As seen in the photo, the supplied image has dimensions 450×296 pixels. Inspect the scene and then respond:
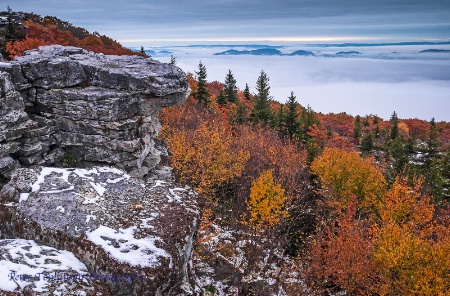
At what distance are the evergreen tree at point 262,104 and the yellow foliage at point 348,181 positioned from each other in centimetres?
1672

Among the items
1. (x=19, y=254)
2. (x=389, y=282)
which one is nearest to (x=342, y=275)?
(x=389, y=282)

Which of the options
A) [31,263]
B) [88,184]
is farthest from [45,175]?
[31,263]

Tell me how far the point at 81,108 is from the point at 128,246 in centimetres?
1140

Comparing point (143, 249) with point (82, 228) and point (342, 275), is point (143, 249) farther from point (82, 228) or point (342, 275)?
point (342, 275)

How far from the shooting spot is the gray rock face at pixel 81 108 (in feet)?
65.3

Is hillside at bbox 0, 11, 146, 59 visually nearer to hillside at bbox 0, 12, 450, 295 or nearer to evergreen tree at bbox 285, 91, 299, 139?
hillside at bbox 0, 12, 450, 295

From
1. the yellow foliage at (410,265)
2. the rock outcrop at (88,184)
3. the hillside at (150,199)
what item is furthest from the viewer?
the yellow foliage at (410,265)

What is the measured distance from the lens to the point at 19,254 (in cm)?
1101

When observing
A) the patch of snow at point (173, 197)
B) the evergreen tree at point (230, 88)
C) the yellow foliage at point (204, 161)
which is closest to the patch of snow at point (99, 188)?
the patch of snow at point (173, 197)

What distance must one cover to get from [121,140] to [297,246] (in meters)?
21.4

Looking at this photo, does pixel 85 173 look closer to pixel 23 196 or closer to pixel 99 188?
pixel 99 188

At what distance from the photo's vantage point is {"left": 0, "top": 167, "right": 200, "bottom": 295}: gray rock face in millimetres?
11273

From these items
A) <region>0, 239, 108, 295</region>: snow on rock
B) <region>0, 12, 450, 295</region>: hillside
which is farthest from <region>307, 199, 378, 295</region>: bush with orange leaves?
<region>0, 239, 108, 295</region>: snow on rock

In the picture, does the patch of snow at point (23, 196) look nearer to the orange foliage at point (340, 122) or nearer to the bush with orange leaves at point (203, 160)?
the bush with orange leaves at point (203, 160)
